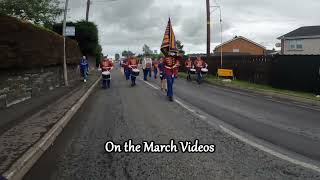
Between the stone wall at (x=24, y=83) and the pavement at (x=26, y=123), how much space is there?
0.30 meters

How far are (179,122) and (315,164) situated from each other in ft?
15.5

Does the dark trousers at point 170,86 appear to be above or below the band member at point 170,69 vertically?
below

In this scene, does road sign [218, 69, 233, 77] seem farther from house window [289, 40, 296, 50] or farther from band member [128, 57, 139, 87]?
house window [289, 40, 296, 50]

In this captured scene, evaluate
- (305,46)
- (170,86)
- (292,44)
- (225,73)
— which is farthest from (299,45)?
(170,86)

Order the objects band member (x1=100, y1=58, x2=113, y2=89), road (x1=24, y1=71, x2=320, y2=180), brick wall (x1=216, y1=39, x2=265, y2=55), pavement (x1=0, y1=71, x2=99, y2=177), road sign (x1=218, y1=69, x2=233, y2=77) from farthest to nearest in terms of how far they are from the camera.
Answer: brick wall (x1=216, y1=39, x2=265, y2=55) → road sign (x1=218, y1=69, x2=233, y2=77) → band member (x1=100, y1=58, x2=113, y2=89) → pavement (x1=0, y1=71, x2=99, y2=177) → road (x1=24, y1=71, x2=320, y2=180)

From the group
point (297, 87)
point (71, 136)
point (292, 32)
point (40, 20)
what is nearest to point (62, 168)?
point (71, 136)

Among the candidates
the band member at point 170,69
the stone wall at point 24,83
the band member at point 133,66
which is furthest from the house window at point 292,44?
the band member at point 170,69

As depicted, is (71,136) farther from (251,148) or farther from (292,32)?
(292,32)

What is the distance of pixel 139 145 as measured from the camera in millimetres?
8484

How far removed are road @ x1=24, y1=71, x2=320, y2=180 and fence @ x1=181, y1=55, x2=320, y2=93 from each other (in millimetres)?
7614

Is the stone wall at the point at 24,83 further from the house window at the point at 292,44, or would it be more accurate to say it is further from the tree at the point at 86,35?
the house window at the point at 292,44

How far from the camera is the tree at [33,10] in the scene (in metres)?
25.7

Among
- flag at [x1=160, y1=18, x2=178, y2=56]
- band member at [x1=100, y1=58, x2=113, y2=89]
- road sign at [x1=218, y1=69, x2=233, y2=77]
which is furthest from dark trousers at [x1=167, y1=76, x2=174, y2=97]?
road sign at [x1=218, y1=69, x2=233, y2=77]

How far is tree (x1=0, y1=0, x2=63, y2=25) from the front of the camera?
25688 mm
